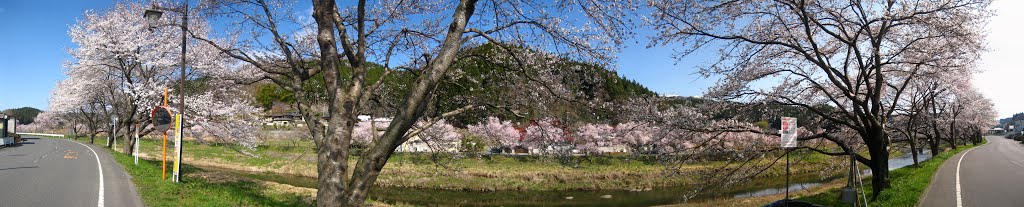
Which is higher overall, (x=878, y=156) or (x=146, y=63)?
(x=146, y=63)

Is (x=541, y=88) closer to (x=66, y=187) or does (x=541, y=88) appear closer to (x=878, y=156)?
(x=878, y=156)

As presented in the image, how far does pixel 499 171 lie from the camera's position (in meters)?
31.9

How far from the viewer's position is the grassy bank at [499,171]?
93.9 ft

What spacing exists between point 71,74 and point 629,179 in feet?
87.9

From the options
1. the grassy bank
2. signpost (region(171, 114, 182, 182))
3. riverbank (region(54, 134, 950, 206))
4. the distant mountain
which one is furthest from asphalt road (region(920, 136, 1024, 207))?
the distant mountain

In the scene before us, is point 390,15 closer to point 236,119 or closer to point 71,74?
point 236,119

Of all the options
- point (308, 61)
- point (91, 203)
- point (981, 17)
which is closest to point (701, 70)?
point (981, 17)

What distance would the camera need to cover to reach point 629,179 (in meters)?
31.0

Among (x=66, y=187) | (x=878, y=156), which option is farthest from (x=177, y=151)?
(x=878, y=156)

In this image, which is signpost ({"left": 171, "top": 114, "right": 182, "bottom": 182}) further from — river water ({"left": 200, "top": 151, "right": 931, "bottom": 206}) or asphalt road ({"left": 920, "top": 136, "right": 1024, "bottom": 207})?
asphalt road ({"left": 920, "top": 136, "right": 1024, "bottom": 207})

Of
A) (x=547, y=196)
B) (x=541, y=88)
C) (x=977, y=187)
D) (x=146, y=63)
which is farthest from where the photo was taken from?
(x=547, y=196)

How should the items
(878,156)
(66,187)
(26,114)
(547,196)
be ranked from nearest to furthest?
(878,156)
(66,187)
(547,196)
(26,114)

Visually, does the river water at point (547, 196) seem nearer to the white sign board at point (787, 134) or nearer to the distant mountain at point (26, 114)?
the white sign board at point (787, 134)

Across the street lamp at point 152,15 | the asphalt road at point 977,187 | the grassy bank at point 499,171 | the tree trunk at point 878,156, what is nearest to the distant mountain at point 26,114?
the grassy bank at point 499,171
